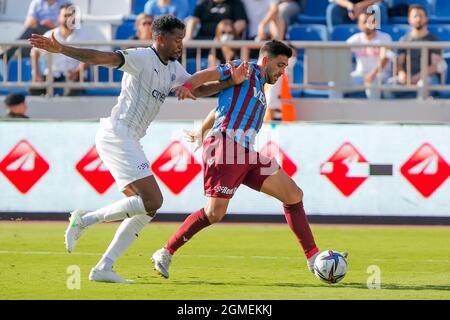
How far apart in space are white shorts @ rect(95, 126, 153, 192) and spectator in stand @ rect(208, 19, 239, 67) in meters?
7.98

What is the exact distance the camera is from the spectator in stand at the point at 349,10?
19.8 meters

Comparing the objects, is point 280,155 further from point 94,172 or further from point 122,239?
point 122,239

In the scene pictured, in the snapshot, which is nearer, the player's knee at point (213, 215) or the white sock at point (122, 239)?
the white sock at point (122, 239)

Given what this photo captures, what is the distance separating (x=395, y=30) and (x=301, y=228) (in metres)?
10.0

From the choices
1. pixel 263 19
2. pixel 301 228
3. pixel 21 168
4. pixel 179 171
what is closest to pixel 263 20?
Answer: pixel 263 19

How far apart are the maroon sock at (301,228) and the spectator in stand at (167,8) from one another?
9.75 meters

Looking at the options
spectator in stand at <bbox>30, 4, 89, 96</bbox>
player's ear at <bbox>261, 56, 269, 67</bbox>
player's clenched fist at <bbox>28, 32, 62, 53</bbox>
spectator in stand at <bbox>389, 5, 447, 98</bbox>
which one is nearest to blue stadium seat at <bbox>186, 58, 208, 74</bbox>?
spectator in stand at <bbox>30, 4, 89, 96</bbox>

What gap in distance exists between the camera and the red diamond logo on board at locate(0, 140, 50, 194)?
53.4 feet

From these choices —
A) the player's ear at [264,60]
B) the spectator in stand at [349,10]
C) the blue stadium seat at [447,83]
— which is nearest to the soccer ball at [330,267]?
the player's ear at [264,60]

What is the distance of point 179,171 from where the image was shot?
1619 cm

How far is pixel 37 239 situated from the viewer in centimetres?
1415

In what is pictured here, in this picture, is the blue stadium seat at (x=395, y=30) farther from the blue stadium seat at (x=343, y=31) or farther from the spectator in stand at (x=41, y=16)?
the spectator in stand at (x=41, y=16)

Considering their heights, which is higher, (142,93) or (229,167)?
(142,93)
